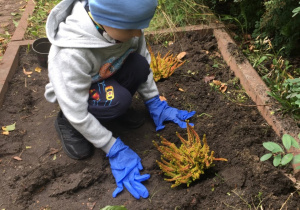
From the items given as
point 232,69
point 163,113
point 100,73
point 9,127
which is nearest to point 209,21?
point 232,69

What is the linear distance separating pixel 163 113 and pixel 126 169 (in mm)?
566

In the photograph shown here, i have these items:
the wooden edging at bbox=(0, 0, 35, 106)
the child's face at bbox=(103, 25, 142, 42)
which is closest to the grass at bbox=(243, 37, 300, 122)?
the child's face at bbox=(103, 25, 142, 42)

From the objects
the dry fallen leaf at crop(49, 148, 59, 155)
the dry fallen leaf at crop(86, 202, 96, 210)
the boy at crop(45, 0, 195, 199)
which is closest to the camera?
the boy at crop(45, 0, 195, 199)

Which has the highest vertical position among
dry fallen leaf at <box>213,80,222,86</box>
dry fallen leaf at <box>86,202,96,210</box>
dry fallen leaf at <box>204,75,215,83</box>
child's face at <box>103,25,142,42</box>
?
child's face at <box>103,25,142,42</box>

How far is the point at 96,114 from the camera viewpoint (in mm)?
2133

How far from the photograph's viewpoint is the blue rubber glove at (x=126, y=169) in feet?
6.58

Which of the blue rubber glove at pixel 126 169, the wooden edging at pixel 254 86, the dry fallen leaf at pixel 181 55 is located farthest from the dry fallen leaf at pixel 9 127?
the wooden edging at pixel 254 86

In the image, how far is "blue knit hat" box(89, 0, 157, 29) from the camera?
1.61 meters

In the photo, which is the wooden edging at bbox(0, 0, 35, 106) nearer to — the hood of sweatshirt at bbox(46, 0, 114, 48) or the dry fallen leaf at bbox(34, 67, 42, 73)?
the dry fallen leaf at bbox(34, 67, 42, 73)

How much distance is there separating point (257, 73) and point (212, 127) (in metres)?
0.65

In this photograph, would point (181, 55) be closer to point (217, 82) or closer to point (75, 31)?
point (217, 82)

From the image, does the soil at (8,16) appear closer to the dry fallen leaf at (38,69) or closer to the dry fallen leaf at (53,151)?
the dry fallen leaf at (38,69)

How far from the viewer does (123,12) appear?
163 cm

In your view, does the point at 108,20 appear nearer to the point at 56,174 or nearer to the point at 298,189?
the point at 56,174
